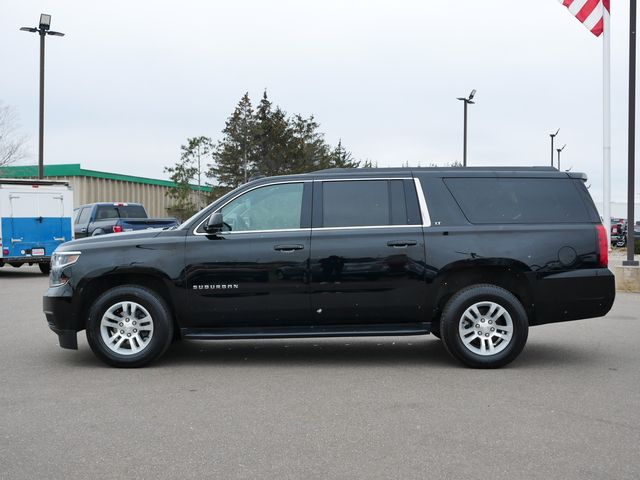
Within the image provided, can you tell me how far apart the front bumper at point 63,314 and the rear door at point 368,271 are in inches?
92.8

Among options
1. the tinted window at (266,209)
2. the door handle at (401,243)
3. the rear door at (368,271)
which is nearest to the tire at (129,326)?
the tinted window at (266,209)

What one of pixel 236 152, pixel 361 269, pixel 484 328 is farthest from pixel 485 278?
pixel 236 152

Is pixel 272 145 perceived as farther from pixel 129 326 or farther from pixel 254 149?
pixel 129 326

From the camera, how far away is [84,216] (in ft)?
79.9

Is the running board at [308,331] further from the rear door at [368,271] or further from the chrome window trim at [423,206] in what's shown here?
the chrome window trim at [423,206]

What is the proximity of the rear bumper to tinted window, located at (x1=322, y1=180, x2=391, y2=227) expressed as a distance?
1.67 m

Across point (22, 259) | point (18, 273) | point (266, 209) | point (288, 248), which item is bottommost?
point (18, 273)

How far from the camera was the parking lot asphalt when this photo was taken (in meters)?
4.54

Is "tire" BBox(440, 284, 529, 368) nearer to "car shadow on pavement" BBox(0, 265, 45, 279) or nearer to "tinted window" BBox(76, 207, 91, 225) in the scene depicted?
"car shadow on pavement" BBox(0, 265, 45, 279)

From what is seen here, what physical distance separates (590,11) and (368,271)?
1184cm

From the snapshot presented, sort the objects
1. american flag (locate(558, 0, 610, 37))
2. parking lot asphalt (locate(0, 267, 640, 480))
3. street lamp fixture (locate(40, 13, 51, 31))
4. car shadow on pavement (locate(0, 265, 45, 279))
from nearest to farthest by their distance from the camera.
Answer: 1. parking lot asphalt (locate(0, 267, 640, 480))
2. american flag (locate(558, 0, 610, 37))
3. car shadow on pavement (locate(0, 265, 45, 279))
4. street lamp fixture (locate(40, 13, 51, 31))

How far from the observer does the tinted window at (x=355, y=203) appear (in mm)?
7723

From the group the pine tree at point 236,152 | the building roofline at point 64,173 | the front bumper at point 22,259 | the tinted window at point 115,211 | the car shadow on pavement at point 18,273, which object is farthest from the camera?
the pine tree at point 236,152

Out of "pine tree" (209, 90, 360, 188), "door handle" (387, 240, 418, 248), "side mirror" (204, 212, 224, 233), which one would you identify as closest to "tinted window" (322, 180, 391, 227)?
"door handle" (387, 240, 418, 248)
